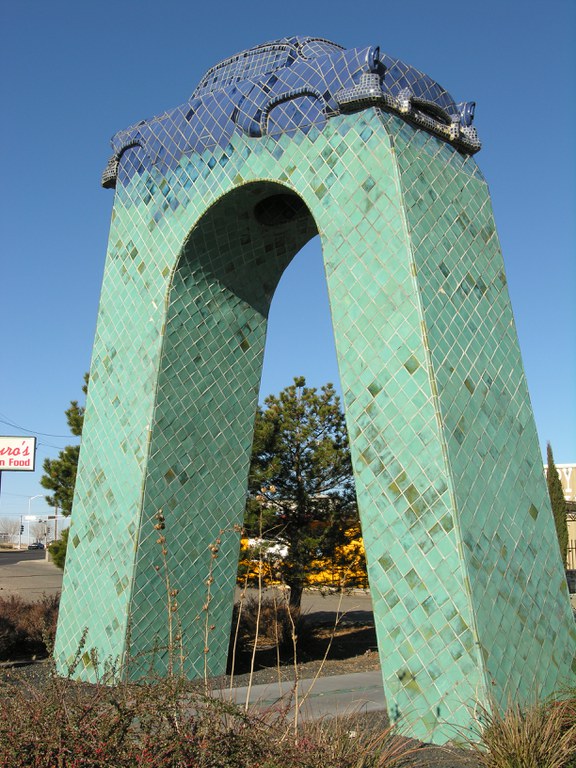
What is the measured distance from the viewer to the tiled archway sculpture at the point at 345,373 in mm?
5734

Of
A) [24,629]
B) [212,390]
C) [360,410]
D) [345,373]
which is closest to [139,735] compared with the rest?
[360,410]

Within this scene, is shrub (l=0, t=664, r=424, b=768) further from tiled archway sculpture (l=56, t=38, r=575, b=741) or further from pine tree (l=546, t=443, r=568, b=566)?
pine tree (l=546, t=443, r=568, b=566)

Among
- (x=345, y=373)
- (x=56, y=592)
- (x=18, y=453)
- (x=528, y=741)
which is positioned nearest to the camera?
(x=528, y=741)

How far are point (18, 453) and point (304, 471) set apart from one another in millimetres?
8114

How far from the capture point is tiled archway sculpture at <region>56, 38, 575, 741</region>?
5.73 metres

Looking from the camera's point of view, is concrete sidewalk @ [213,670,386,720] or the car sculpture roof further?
the car sculpture roof

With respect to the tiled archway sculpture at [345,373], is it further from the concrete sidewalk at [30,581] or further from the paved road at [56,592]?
Answer: the concrete sidewalk at [30,581]

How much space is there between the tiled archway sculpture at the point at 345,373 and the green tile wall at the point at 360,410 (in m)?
0.02

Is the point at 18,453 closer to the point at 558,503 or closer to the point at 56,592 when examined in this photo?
the point at 56,592

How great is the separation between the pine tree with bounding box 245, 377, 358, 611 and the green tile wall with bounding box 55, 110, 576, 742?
15.0 ft

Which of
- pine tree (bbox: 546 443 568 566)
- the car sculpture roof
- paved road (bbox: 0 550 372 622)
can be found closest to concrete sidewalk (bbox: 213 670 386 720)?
the car sculpture roof

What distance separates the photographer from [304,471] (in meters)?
13.7

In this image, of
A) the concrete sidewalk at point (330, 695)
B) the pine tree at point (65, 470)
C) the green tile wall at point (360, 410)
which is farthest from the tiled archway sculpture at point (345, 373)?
the pine tree at point (65, 470)

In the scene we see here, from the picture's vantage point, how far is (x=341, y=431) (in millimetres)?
13914
